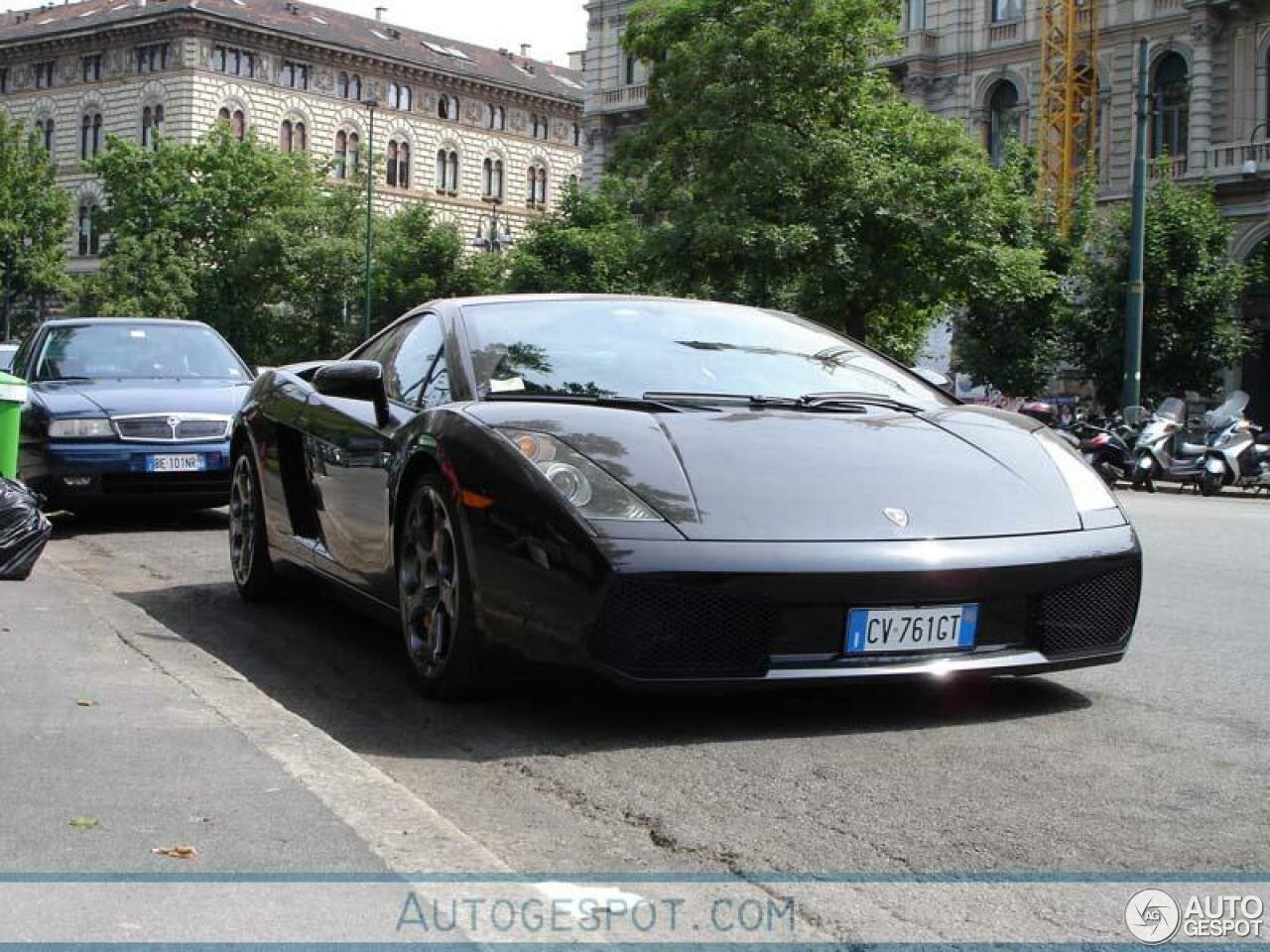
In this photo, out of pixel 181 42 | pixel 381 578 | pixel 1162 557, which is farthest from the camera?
pixel 181 42

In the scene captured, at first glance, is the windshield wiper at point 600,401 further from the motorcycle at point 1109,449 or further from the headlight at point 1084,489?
the motorcycle at point 1109,449

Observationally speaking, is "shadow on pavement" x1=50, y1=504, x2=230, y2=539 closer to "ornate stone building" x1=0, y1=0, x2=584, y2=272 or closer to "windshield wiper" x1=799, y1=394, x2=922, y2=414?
"windshield wiper" x1=799, y1=394, x2=922, y2=414

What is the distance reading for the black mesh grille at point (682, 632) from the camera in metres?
4.82

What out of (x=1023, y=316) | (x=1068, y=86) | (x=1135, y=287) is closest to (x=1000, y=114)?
(x=1068, y=86)

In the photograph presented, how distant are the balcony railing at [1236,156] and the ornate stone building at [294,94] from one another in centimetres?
3984

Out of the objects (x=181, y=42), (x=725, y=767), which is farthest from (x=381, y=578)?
(x=181, y=42)

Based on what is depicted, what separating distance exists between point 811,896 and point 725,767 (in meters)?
1.20

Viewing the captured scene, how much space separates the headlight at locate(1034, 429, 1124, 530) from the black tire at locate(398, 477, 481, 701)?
1.79 meters

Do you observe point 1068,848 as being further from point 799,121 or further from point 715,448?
point 799,121

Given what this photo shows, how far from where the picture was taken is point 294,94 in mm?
88938

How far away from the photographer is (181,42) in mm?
84312

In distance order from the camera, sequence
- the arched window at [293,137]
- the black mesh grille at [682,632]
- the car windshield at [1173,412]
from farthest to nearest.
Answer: the arched window at [293,137]
the car windshield at [1173,412]
the black mesh grille at [682,632]

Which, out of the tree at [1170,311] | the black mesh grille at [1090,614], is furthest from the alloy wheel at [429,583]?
the tree at [1170,311]

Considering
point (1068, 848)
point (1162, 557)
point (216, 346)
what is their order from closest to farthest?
point (1068, 848) < point (1162, 557) < point (216, 346)
